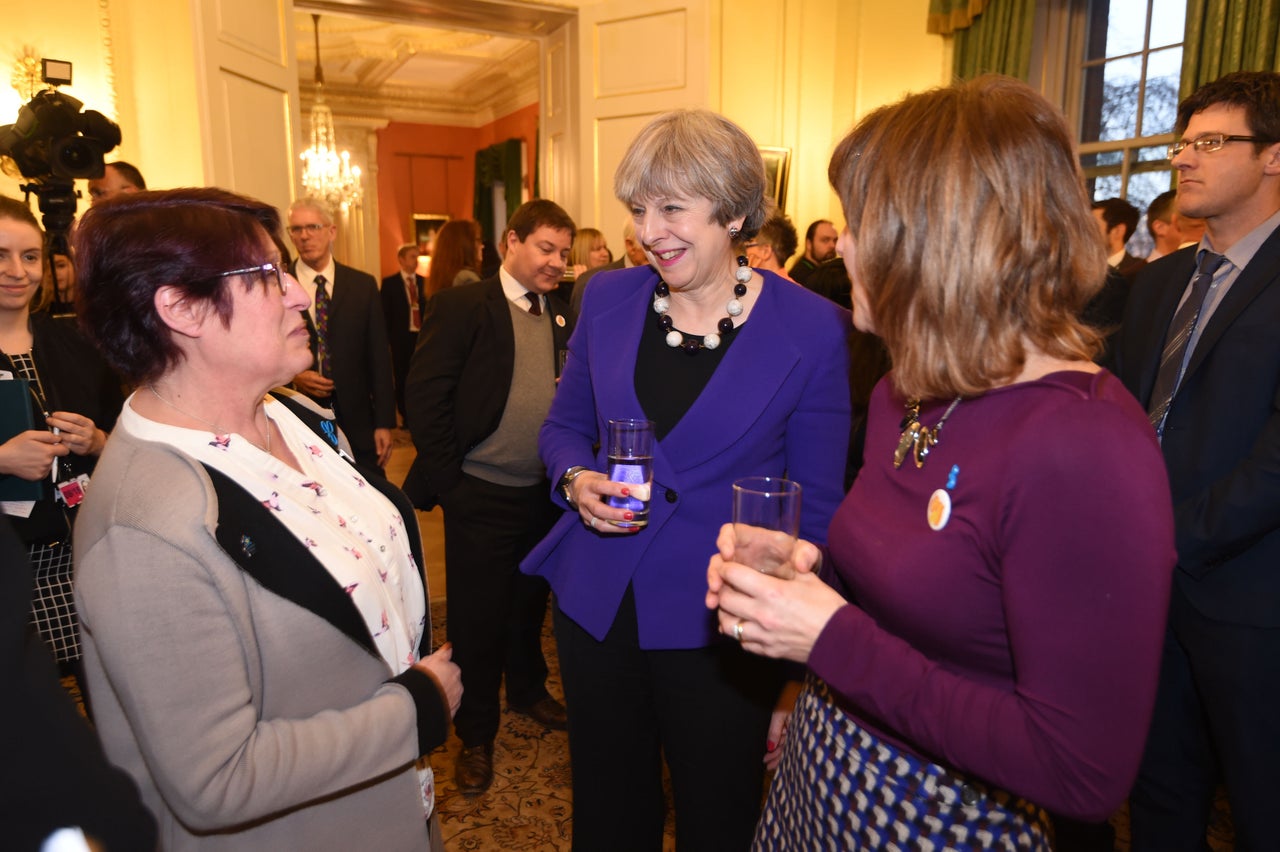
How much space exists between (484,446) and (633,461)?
1.41m

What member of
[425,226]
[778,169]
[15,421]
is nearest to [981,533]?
[15,421]

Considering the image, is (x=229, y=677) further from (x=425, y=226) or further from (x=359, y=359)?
(x=425, y=226)

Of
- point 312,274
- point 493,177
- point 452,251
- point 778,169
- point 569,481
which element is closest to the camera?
point 569,481

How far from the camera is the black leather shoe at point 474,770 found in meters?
2.68

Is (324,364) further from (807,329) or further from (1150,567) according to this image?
(1150,567)

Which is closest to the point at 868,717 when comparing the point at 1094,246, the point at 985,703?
the point at 985,703

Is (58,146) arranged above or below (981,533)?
above

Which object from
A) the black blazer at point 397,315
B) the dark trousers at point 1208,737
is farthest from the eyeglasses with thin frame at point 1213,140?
the black blazer at point 397,315

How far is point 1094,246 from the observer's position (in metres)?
0.99

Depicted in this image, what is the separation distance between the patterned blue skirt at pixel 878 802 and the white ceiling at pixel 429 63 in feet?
22.0

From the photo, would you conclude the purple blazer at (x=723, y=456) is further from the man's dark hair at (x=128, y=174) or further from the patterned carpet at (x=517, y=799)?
the man's dark hair at (x=128, y=174)

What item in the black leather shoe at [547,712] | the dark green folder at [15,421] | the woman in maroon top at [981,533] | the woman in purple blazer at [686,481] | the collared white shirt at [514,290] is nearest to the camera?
the woman in maroon top at [981,533]

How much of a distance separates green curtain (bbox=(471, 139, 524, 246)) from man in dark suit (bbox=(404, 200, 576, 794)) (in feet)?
29.9

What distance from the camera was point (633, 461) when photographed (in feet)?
4.86
